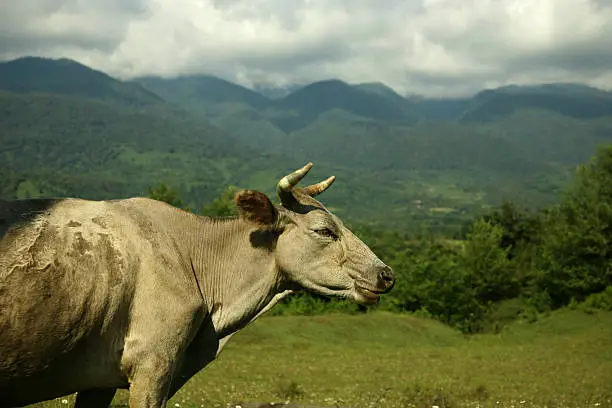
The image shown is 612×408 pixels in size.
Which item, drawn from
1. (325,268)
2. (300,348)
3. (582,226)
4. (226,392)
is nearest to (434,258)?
(582,226)

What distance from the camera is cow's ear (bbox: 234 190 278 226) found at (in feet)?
28.3

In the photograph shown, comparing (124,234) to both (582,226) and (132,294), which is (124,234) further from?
(582,226)

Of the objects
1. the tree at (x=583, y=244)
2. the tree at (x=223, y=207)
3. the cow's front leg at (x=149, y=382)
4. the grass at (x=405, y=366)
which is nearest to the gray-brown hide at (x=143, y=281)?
the cow's front leg at (x=149, y=382)

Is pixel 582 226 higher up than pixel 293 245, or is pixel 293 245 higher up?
pixel 293 245

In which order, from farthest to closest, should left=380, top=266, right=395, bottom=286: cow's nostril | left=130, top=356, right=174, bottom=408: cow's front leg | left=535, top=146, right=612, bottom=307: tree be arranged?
1. left=535, top=146, right=612, bottom=307: tree
2. left=380, top=266, right=395, bottom=286: cow's nostril
3. left=130, top=356, right=174, bottom=408: cow's front leg

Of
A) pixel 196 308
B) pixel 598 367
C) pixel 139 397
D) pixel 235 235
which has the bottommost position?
pixel 598 367

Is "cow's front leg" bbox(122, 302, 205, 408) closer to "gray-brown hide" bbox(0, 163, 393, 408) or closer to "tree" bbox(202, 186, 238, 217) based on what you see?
"gray-brown hide" bbox(0, 163, 393, 408)

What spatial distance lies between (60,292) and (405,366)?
88.9ft

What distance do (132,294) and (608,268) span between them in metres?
67.2

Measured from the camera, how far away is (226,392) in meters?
19.9

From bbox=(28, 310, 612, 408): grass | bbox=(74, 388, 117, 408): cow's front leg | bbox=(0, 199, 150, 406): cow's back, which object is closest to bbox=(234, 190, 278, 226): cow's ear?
bbox=(0, 199, 150, 406): cow's back

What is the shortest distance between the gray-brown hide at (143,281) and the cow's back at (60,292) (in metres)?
0.01

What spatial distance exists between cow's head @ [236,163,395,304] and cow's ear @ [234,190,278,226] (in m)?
0.01

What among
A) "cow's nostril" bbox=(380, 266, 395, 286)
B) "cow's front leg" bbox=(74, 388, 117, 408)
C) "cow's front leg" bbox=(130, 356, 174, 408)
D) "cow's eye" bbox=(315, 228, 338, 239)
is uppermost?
"cow's eye" bbox=(315, 228, 338, 239)
